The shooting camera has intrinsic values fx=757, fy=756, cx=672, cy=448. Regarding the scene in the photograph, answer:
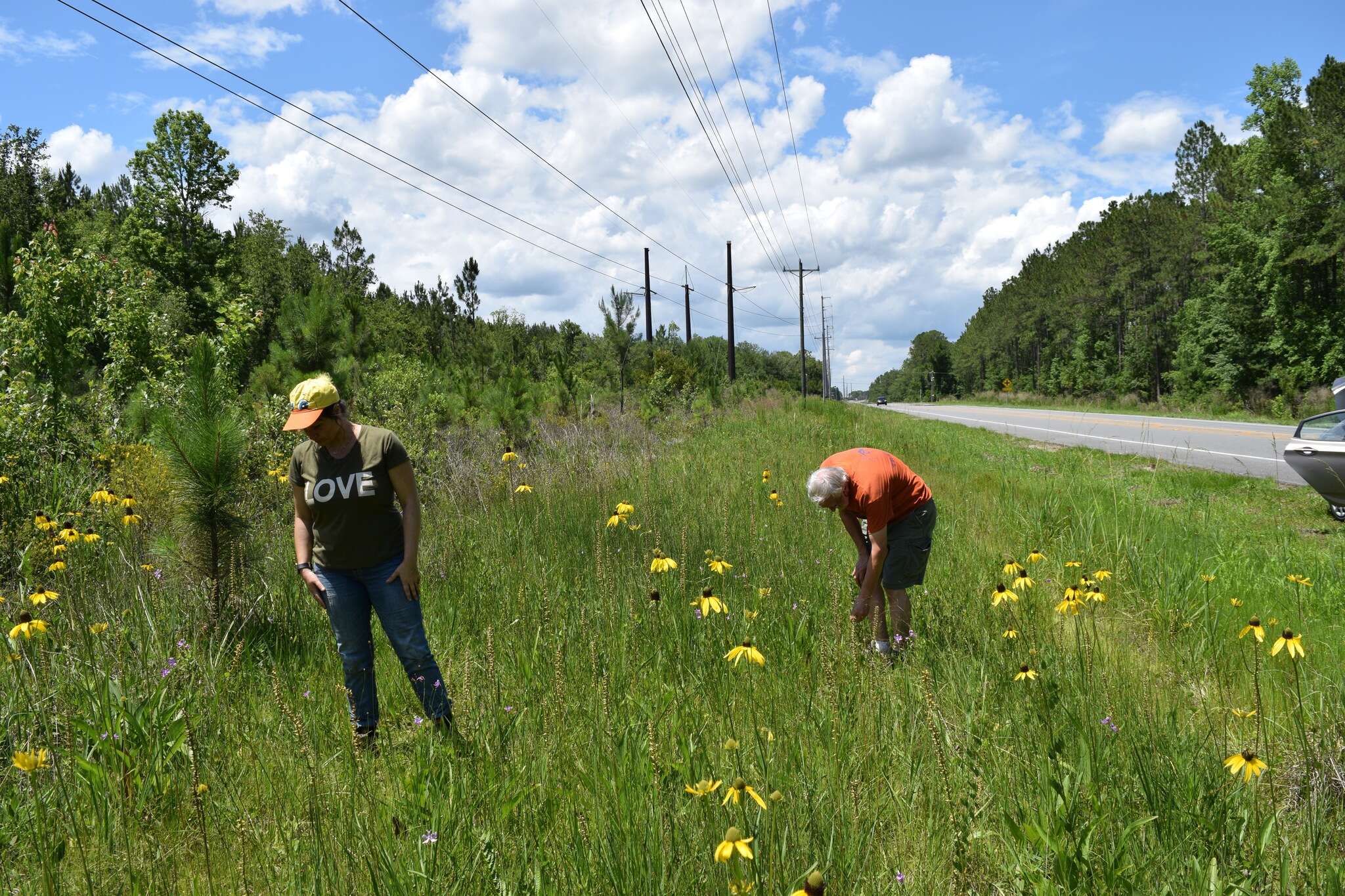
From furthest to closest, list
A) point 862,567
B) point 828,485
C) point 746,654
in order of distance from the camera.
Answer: point 862,567, point 828,485, point 746,654

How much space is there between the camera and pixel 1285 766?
8.44 feet

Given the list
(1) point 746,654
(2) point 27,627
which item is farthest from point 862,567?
(2) point 27,627

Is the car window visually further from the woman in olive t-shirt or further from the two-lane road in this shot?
the woman in olive t-shirt

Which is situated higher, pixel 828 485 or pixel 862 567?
pixel 828 485

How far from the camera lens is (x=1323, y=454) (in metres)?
7.39

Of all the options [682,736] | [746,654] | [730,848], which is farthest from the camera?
[682,736]

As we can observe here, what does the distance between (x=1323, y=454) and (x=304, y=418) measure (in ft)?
29.4

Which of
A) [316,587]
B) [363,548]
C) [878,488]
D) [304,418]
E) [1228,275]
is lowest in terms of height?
[316,587]

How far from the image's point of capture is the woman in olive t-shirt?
10.1ft

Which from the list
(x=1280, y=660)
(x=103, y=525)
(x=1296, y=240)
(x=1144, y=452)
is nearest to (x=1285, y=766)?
(x=1280, y=660)

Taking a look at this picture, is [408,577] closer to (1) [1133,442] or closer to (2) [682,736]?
(2) [682,736]

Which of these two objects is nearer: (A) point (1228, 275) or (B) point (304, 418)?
(B) point (304, 418)

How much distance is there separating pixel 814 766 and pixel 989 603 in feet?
7.72

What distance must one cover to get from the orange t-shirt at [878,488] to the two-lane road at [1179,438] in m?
4.77
